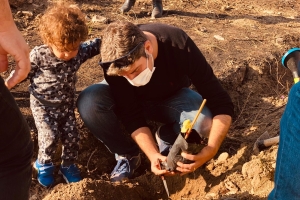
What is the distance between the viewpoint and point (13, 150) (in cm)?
147

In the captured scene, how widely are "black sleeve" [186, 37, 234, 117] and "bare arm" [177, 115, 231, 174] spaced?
6 cm

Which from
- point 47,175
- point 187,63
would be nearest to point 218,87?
point 187,63

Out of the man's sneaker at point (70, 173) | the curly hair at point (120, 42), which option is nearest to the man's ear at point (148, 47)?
the curly hair at point (120, 42)

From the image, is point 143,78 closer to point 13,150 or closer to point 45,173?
point 45,173

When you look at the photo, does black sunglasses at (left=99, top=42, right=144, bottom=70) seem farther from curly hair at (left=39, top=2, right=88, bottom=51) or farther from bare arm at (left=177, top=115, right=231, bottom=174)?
bare arm at (left=177, top=115, right=231, bottom=174)

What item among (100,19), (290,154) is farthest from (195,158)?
(100,19)

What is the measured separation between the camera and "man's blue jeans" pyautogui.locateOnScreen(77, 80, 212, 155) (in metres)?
2.73

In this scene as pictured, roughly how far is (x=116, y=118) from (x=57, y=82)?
450mm

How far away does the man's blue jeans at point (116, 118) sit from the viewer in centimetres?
273

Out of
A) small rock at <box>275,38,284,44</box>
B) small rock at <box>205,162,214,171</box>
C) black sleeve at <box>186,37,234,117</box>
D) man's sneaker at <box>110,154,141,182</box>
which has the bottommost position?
small rock at <box>205,162,214,171</box>

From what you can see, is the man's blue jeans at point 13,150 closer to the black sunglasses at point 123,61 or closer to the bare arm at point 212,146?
the black sunglasses at point 123,61

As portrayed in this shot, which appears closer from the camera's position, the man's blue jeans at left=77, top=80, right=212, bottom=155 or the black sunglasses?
the black sunglasses

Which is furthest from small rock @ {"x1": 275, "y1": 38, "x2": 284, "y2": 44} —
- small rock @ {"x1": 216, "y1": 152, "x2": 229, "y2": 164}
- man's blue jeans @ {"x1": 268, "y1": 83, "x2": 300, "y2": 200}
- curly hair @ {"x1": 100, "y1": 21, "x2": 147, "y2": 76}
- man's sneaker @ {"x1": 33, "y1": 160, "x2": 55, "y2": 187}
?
man's blue jeans @ {"x1": 268, "y1": 83, "x2": 300, "y2": 200}

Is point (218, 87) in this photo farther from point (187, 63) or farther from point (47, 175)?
point (47, 175)
